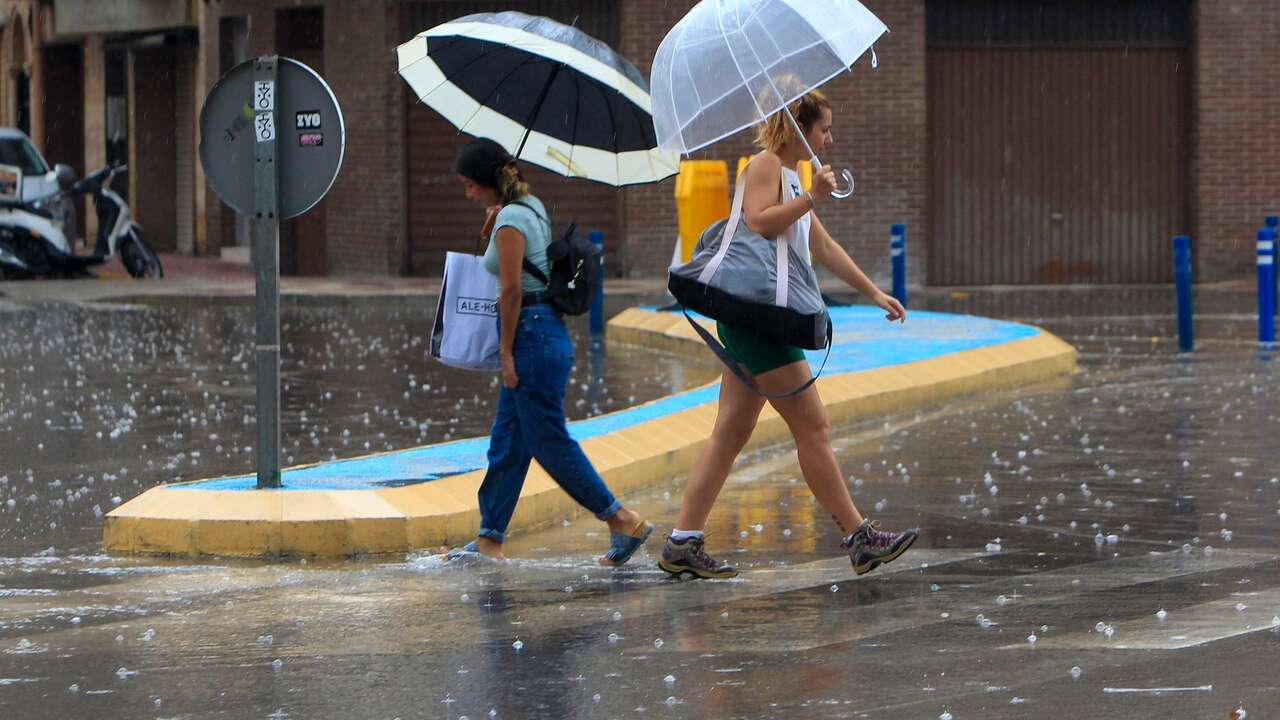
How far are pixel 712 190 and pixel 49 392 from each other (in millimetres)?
6948

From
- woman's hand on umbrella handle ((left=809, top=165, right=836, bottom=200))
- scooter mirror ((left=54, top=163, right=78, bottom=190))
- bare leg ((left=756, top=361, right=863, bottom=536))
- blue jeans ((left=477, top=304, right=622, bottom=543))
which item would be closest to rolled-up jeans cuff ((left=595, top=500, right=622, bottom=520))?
blue jeans ((left=477, top=304, right=622, bottom=543))

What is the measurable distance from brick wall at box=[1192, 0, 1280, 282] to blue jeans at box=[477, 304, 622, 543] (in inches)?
840

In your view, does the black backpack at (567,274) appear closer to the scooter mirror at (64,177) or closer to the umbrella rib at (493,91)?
the umbrella rib at (493,91)

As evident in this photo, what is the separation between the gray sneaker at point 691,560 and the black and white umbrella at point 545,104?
164 cm

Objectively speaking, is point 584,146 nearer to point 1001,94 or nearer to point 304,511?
point 304,511

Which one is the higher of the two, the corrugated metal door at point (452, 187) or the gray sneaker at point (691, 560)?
the corrugated metal door at point (452, 187)

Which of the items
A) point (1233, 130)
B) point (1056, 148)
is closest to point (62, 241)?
point (1056, 148)

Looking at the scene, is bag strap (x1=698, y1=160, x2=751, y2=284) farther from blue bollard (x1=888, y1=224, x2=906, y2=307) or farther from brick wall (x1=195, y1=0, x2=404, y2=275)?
brick wall (x1=195, y1=0, x2=404, y2=275)

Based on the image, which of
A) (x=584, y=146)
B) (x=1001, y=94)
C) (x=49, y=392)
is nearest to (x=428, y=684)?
(x=584, y=146)

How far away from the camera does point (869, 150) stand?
27.7 metres

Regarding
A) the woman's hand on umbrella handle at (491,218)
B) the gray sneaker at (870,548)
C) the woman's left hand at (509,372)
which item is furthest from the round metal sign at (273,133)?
the gray sneaker at (870,548)

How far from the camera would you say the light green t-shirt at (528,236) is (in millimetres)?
7961

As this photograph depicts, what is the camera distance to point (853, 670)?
6020 millimetres

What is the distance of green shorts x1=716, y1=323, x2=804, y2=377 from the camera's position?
7.45 metres
